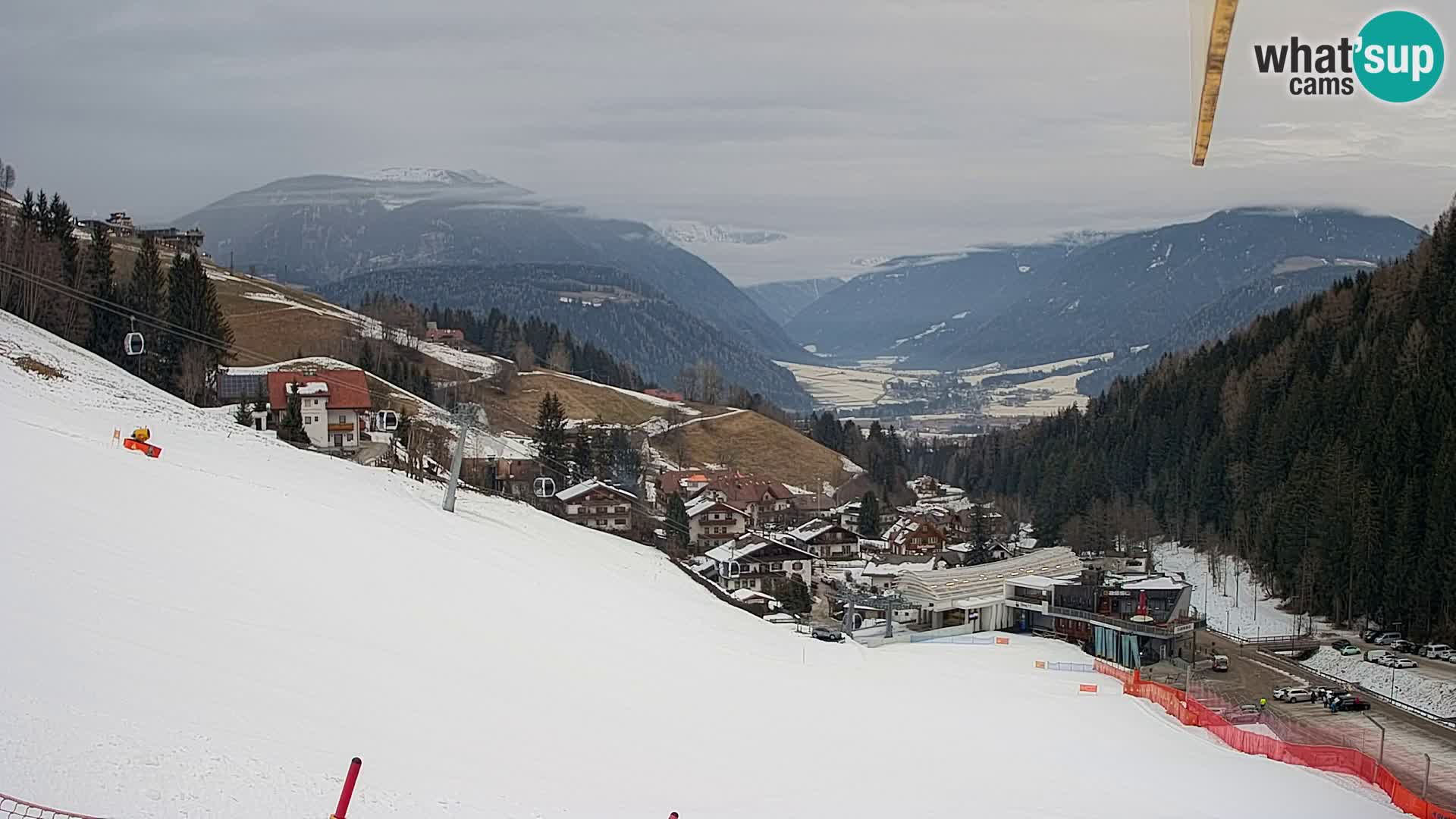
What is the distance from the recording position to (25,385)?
24156 mm

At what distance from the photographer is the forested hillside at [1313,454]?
132 ft

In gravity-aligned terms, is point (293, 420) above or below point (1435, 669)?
above

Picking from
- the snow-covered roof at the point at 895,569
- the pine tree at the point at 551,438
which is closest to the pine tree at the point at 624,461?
the pine tree at the point at 551,438

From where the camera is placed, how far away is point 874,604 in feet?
134

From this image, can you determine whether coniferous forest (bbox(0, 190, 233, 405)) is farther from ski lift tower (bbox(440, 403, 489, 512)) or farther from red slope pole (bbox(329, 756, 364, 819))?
red slope pole (bbox(329, 756, 364, 819))

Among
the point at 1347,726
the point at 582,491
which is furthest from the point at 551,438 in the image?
the point at 1347,726

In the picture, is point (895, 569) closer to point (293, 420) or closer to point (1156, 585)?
point (1156, 585)

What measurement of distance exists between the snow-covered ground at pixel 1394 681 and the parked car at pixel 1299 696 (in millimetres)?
2249

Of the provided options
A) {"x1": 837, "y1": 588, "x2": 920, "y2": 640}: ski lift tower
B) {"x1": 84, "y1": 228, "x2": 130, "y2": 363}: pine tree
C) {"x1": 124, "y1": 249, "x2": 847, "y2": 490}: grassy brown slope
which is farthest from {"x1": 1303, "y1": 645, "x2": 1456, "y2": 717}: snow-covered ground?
{"x1": 124, "y1": 249, "x2": 847, "y2": 490}: grassy brown slope

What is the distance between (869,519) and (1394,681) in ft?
133

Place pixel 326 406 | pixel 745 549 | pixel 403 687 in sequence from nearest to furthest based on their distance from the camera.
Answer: pixel 403 687 < pixel 326 406 < pixel 745 549

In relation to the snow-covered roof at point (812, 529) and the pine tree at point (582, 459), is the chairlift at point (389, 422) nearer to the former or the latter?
the pine tree at point (582, 459)

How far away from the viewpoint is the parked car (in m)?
29.2

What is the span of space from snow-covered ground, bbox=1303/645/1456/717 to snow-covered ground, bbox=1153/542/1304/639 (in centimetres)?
603
